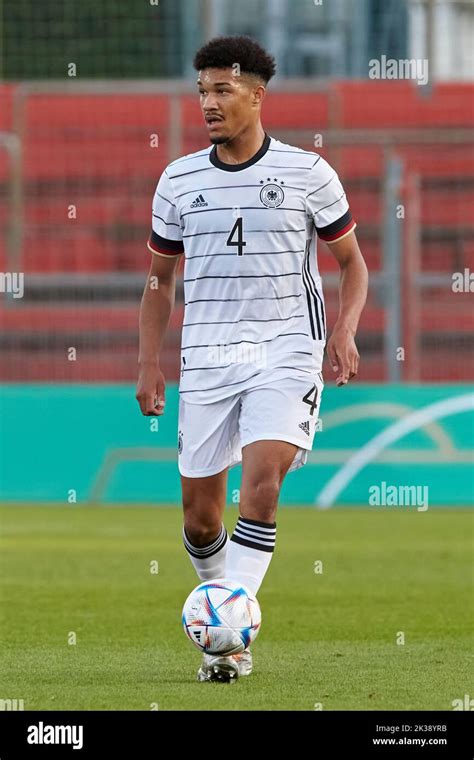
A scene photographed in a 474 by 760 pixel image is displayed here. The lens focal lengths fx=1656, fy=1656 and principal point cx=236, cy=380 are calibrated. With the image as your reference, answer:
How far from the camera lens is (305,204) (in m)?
7.01

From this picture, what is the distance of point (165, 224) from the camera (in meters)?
7.22

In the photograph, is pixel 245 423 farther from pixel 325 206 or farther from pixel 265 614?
pixel 265 614

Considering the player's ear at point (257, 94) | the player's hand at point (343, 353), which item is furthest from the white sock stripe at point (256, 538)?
the player's ear at point (257, 94)

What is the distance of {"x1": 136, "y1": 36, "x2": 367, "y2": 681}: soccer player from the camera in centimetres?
679

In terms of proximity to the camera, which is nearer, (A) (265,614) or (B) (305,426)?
(B) (305,426)

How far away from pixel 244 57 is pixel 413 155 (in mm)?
12643

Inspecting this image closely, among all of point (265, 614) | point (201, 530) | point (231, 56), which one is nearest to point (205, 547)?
point (201, 530)

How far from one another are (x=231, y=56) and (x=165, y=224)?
794 millimetres

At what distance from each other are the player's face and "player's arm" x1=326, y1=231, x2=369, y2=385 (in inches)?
25.6

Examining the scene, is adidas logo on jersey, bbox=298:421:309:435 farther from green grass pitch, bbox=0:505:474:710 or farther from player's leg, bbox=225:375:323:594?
green grass pitch, bbox=0:505:474:710

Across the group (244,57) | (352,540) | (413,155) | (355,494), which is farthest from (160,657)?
(413,155)

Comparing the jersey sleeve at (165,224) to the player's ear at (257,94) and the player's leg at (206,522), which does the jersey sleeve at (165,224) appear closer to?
the player's ear at (257,94)

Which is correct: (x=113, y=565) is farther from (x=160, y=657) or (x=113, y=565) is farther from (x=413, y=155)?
(x=413, y=155)

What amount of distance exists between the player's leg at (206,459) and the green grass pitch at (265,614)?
0.66 m
